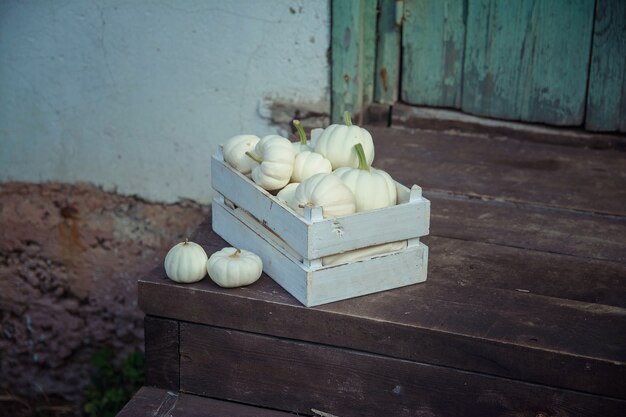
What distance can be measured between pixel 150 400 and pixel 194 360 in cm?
14

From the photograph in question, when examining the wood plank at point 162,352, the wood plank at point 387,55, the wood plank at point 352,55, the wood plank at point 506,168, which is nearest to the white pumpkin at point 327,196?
the wood plank at point 162,352

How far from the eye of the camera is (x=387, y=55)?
311 cm

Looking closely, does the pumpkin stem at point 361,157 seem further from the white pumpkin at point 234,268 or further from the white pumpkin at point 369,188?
the white pumpkin at point 234,268

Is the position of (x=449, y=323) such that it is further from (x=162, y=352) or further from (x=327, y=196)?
(x=162, y=352)

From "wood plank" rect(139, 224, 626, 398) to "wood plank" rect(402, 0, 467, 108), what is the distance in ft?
3.79

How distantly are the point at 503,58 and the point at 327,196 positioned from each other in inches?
54.5

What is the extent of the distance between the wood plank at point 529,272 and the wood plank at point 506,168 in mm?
364

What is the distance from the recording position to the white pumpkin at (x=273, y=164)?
2.02 meters

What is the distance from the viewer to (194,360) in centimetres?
207

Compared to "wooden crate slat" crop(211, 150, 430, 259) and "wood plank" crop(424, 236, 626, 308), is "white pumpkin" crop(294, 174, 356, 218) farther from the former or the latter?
"wood plank" crop(424, 236, 626, 308)

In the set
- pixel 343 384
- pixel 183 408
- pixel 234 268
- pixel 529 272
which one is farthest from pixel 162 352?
pixel 529 272

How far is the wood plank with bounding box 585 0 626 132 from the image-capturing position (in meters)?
2.86

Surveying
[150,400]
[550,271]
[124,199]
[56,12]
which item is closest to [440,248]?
[550,271]

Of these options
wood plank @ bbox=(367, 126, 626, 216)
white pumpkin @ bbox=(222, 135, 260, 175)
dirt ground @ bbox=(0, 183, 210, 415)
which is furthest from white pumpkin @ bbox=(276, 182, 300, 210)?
dirt ground @ bbox=(0, 183, 210, 415)
